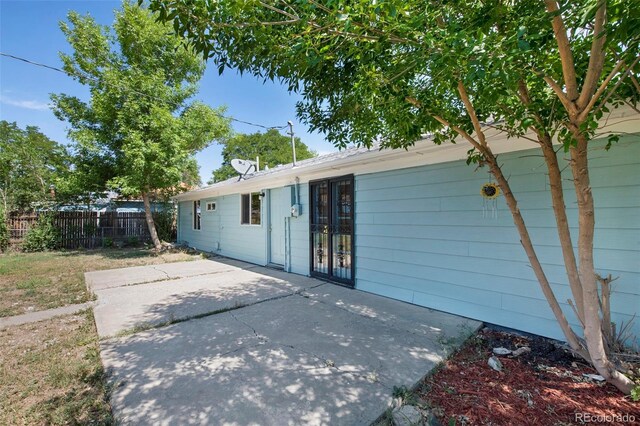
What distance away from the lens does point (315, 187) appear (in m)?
6.36

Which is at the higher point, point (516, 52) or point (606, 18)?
point (606, 18)

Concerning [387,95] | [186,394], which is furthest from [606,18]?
[186,394]

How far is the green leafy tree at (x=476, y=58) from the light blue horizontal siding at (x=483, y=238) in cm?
66

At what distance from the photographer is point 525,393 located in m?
2.28

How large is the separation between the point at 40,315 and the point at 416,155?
6.08 m

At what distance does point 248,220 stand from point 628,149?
822 centimetres

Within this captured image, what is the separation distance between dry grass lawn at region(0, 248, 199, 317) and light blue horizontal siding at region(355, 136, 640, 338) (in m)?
5.29

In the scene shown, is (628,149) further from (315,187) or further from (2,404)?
(2,404)

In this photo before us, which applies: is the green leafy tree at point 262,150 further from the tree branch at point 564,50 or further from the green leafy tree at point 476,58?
the tree branch at point 564,50

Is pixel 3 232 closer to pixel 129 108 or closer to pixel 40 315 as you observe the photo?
pixel 129 108

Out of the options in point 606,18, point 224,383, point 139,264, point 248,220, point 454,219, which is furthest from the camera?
point 248,220

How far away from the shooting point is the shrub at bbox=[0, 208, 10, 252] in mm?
10345

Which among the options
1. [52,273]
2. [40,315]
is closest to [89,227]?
[52,273]

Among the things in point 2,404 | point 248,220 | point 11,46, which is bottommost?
point 2,404
